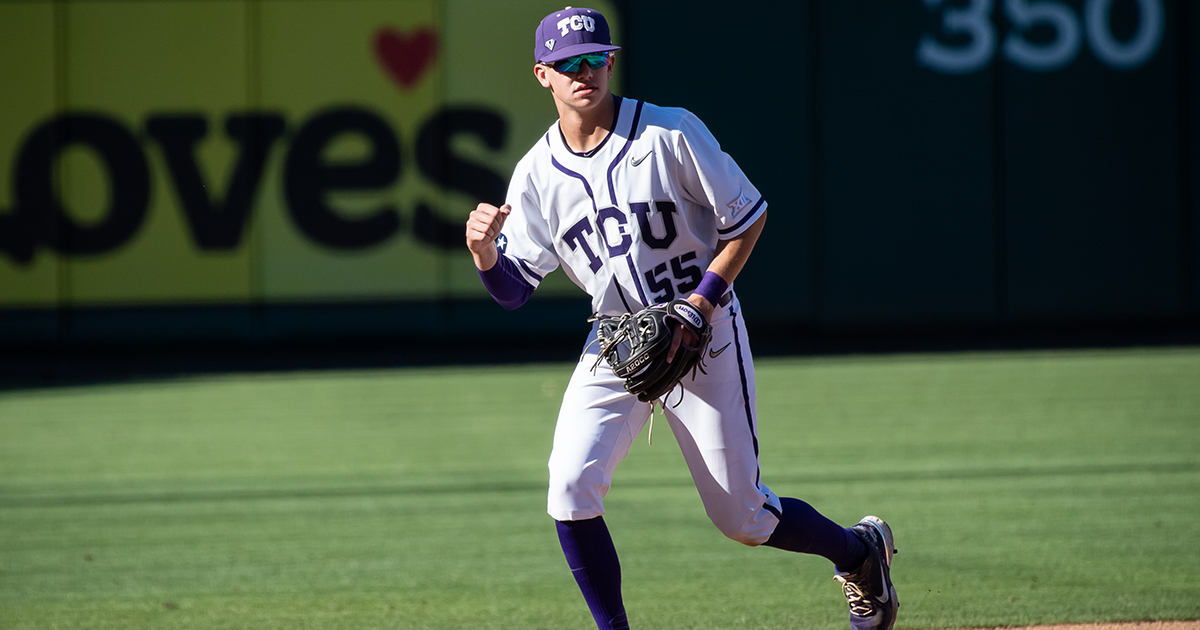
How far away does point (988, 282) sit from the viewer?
16312 millimetres

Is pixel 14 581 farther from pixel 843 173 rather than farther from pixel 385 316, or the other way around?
pixel 843 173

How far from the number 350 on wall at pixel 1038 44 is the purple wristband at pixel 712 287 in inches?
513

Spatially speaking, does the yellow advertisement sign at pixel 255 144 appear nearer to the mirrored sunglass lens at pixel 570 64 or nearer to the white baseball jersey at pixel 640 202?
the white baseball jersey at pixel 640 202

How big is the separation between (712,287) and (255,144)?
43.3ft

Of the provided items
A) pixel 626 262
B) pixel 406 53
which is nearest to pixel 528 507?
pixel 626 262

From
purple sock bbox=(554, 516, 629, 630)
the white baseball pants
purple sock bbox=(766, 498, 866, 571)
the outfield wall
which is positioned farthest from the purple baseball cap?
the outfield wall

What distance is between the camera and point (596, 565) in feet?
13.1

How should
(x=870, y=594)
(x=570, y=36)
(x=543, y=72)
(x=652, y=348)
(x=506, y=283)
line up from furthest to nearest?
(x=870, y=594)
(x=506, y=283)
(x=543, y=72)
(x=570, y=36)
(x=652, y=348)

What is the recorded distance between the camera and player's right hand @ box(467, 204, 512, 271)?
388cm

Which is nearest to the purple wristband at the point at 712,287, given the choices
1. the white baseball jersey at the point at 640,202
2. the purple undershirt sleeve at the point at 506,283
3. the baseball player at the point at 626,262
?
the baseball player at the point at 626,262

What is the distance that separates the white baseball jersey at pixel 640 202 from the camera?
156 inches

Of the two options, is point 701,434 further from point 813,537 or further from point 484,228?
point 484,228

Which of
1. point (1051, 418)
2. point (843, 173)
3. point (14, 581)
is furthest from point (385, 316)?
point (14, 581)

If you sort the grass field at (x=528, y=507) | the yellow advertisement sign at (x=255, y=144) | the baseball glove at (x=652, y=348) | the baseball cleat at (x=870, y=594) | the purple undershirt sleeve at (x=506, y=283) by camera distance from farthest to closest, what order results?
1. the yellow advertisement sign at (x=255, y=144)
2. the grass field at (x=528, y=507)
3. the baseball cleat at (x=870, y=594)
4. the purple undershirt sleeve at (x=506, y=283)
5. the baseball glove at (x=652, y=348)
